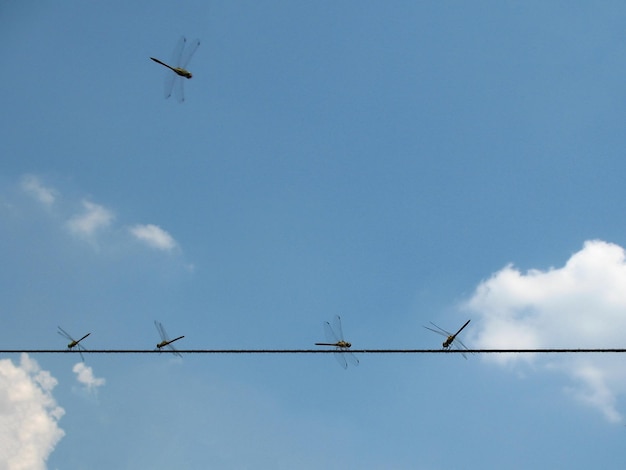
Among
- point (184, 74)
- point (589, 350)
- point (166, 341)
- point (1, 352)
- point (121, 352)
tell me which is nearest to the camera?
point (589, 350)

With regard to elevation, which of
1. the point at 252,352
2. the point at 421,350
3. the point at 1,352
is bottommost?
the point at 1,352

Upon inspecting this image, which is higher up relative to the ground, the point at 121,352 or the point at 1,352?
the point at 121,352

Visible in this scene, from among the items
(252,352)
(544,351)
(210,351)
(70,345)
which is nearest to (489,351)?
(544,351)

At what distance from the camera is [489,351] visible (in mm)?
11883

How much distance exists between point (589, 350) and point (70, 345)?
67.2 ft

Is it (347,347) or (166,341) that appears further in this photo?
(166,341)

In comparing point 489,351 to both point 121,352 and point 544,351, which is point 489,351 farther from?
point 121,352

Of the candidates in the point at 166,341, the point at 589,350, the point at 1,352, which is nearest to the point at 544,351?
the point at 589,350

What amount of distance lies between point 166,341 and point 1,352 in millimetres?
5875

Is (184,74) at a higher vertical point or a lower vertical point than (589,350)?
higher

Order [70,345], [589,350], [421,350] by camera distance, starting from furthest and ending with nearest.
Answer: [70,345] < [421,350] < [589,350]

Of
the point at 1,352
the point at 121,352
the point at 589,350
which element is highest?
the point at 589,350

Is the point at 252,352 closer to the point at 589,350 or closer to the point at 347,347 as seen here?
the point at 347,347

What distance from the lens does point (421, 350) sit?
500 inches
